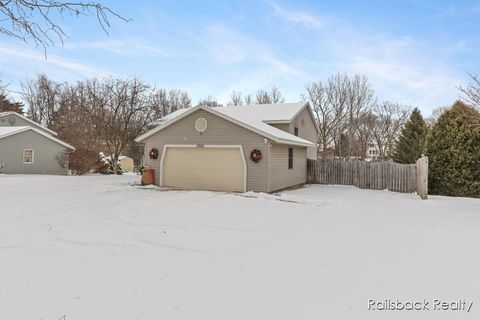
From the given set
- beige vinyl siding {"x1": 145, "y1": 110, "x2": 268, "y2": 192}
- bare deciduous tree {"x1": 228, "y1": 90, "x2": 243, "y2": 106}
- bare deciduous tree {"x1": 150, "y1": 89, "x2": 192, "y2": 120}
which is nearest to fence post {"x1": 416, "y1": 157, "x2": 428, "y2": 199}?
beige vinyl siding {"x1": 145, "y1": 110, "x2": 268, "y2": 192}

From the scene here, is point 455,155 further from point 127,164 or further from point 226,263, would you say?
point 127,164

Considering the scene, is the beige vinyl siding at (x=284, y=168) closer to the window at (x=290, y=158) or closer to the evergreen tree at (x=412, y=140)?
the window at (x=290, y=158)

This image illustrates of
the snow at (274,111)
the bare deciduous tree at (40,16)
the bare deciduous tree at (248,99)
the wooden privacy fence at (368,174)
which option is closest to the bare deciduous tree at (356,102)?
the bare deciduous tree at (248,99)

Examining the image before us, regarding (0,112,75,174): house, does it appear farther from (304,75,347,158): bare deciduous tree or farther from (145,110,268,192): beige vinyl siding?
(304,75,347,158): bare deciduous tree

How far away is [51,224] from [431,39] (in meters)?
15.2

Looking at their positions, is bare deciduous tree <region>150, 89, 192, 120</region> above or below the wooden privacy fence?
above

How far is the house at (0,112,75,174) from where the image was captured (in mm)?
19422

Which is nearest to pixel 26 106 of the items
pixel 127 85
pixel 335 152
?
pixel 127 85

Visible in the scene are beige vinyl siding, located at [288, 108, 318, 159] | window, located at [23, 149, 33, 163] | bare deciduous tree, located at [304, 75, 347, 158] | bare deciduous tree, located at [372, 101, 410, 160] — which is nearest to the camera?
beige vinyl siding, located at [288, 108, 318, 159]

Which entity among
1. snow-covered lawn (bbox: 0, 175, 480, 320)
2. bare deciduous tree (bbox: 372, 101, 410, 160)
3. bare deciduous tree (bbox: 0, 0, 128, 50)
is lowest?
snow-covered lawn (bbox: 0, 175, 480, 320)

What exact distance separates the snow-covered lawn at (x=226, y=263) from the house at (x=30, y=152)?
1551cm

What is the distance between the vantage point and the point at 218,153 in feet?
39.9

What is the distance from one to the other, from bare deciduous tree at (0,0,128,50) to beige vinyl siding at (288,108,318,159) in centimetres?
1445

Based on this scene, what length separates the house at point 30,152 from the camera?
19.4m
